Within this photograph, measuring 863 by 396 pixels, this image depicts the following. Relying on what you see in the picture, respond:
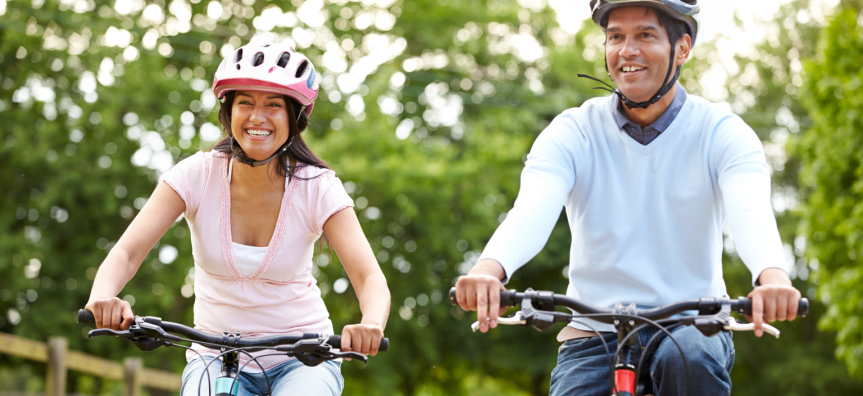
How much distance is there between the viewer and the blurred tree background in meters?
16.1

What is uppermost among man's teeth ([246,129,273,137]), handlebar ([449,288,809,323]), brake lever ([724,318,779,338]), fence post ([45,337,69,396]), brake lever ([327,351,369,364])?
man's teeth ([246,129,273,137])

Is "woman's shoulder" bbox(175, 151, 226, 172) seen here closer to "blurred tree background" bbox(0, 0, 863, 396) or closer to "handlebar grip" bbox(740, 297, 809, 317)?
"handlebar grip" bbox(740, 297, 809, 317)

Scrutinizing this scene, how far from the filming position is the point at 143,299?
1558cm

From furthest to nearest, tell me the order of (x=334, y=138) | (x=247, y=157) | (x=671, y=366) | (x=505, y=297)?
(x=334, y=138) → (x=247, y=157) → (x=671, y=366) → (x=505, y=297)

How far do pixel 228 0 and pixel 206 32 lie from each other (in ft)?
3.63

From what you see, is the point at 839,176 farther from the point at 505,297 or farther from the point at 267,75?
the point at 505,297

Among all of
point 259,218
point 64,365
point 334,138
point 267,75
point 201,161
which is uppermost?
point 334,138

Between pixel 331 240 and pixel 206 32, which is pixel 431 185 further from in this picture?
pixel 331 240

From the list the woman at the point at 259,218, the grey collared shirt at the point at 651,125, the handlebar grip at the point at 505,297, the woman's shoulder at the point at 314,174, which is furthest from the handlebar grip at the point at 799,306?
the woman's shoulder at the point at 314,174

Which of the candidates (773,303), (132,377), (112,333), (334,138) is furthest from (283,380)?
(334,138)

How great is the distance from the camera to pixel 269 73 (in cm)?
352

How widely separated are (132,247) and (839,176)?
11066 mm

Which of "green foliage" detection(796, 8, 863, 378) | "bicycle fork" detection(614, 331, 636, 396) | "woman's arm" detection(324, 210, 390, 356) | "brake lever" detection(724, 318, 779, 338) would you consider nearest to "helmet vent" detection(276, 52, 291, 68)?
"woman's arm" detection(324, 210, 390, 356)

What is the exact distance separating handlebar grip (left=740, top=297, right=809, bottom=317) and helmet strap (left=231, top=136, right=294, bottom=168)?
1.89m
